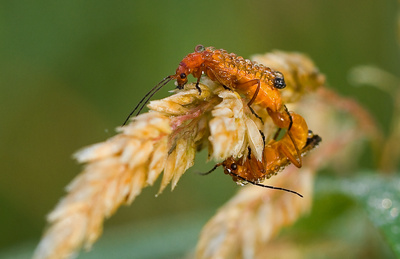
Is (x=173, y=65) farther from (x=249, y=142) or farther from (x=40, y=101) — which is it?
(x=249, y=142)

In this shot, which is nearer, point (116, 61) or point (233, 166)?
point (233, 166)

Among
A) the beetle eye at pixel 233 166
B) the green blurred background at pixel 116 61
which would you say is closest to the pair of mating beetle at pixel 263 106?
the beetle eye at pixel 233 166

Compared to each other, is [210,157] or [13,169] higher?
[13,169]

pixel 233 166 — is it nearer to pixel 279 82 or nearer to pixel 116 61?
pixel 279 82

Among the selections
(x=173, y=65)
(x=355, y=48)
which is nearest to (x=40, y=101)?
(x=173, y=65)

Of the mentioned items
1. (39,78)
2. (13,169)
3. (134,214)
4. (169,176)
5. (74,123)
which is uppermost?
(39,78)

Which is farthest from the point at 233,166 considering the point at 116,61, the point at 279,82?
the point at 116,61

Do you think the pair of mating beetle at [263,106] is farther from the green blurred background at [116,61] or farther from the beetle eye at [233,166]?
the green blurred background at [116,61]

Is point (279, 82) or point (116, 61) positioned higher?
point (116, 61)
